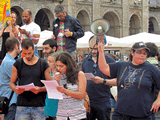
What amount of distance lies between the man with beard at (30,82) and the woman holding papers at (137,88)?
3.29 feet

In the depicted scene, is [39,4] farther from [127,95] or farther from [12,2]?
[127,95]

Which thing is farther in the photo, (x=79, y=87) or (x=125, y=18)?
(x=125, y=18)

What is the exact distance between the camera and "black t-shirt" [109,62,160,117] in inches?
150

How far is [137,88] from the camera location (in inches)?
152

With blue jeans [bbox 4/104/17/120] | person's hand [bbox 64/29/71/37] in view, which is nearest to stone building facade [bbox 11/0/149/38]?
person's hand [bbox 64/29/71/37]

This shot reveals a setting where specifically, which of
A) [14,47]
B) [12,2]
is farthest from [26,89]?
[12,2]

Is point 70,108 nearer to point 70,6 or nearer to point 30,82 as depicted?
point 30,82

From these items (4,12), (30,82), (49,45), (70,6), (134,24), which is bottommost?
(30,82)

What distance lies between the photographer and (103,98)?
4.89m

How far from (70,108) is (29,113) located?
72 centimetres

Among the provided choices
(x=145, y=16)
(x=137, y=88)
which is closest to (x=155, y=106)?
(x=137, y=88)

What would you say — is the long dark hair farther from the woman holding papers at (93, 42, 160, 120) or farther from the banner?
the banner

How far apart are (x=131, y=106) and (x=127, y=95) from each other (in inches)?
6.6

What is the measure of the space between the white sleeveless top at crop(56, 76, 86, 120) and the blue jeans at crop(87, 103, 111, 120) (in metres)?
0.95
